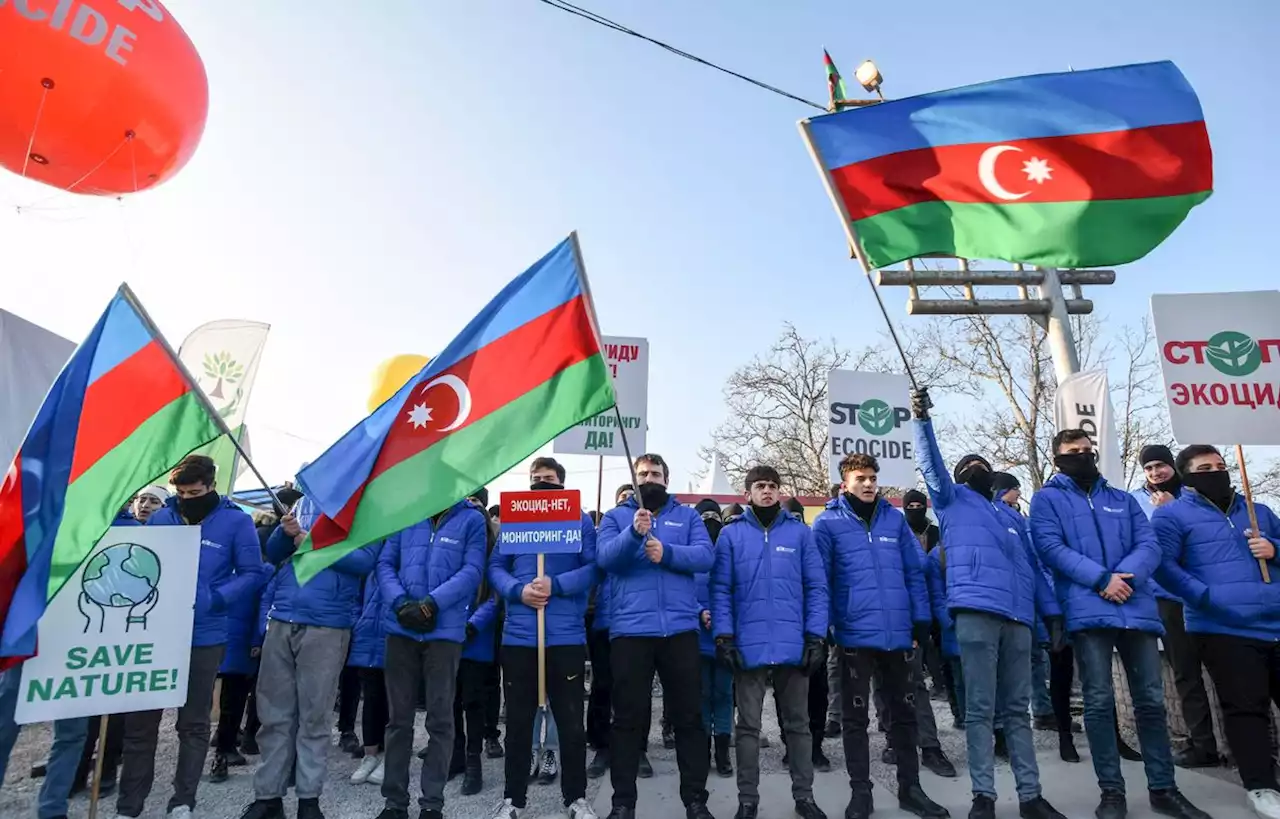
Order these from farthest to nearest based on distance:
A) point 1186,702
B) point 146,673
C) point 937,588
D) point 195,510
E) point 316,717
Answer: point 937,588
point 1186,702
point 195,510
point 316,717
point 146,673

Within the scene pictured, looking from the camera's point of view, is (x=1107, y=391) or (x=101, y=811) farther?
(x=1107, y=391)

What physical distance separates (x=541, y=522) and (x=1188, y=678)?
16.8ft

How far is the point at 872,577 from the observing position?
523 centimetres

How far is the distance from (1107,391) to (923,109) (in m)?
5.82

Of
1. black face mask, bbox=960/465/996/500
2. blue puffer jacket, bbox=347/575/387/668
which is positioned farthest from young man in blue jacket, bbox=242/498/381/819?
black face mask, bbox=960/465/996/500

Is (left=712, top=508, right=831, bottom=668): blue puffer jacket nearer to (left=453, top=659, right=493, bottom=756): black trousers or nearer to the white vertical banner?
(left=453, top=659, right=493, bottom=756): black trousers

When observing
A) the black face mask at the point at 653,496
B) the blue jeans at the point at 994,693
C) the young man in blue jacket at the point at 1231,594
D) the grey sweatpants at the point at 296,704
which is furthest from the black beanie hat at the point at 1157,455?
the grey sweatpants at the point at 296,704

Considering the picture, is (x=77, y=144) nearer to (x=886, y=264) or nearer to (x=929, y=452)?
(x=886, y=264)

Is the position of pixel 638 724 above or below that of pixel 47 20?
below

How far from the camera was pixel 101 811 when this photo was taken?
16.9 ft

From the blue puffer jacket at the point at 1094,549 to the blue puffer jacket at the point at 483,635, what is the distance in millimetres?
3927

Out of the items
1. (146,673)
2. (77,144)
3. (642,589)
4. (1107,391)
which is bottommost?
(146,673)

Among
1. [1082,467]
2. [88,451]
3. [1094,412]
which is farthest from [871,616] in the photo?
[1094,412]

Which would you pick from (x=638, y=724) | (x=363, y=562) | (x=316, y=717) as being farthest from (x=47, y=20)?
(x=638, y=724)
